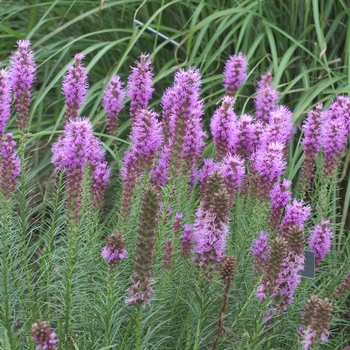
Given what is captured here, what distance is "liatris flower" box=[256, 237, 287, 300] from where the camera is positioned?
2.15 meters

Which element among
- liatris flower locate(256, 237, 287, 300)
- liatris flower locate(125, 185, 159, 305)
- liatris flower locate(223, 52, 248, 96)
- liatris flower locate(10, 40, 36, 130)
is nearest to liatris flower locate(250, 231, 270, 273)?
liatris flower locate(256, 237, 287, 300)

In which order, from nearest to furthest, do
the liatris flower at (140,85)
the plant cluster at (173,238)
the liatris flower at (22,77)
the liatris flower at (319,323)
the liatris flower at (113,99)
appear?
the liatris flower at (319,323) < the plant cluster at (173,238) < the liatris flower at (22,77) < the liatris flower at (140,85) < the liatris flower at (113,99)

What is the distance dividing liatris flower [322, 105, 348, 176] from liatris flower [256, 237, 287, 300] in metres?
0.92

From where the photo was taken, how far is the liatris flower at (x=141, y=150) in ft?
8.77

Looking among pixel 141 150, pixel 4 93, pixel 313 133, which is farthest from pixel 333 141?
pixel 4 93

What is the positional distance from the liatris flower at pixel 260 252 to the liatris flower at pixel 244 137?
39 cm

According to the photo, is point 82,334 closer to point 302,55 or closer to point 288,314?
point 288,314

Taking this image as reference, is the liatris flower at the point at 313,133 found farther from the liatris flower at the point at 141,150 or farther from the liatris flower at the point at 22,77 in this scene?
the liatris flower at the point at 22,77

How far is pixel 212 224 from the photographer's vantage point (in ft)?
7.34

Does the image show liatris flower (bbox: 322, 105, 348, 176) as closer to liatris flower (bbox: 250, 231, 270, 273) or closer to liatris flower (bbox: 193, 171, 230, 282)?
liatris flower (bbox: 250, 231, 270, 273)

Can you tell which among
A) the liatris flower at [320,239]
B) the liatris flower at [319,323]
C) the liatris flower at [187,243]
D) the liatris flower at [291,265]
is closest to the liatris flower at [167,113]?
the liatris flower at [187,243]

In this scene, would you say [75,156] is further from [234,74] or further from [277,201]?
[234,74]

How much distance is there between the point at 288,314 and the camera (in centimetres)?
285

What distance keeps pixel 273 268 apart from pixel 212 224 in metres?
0.22
